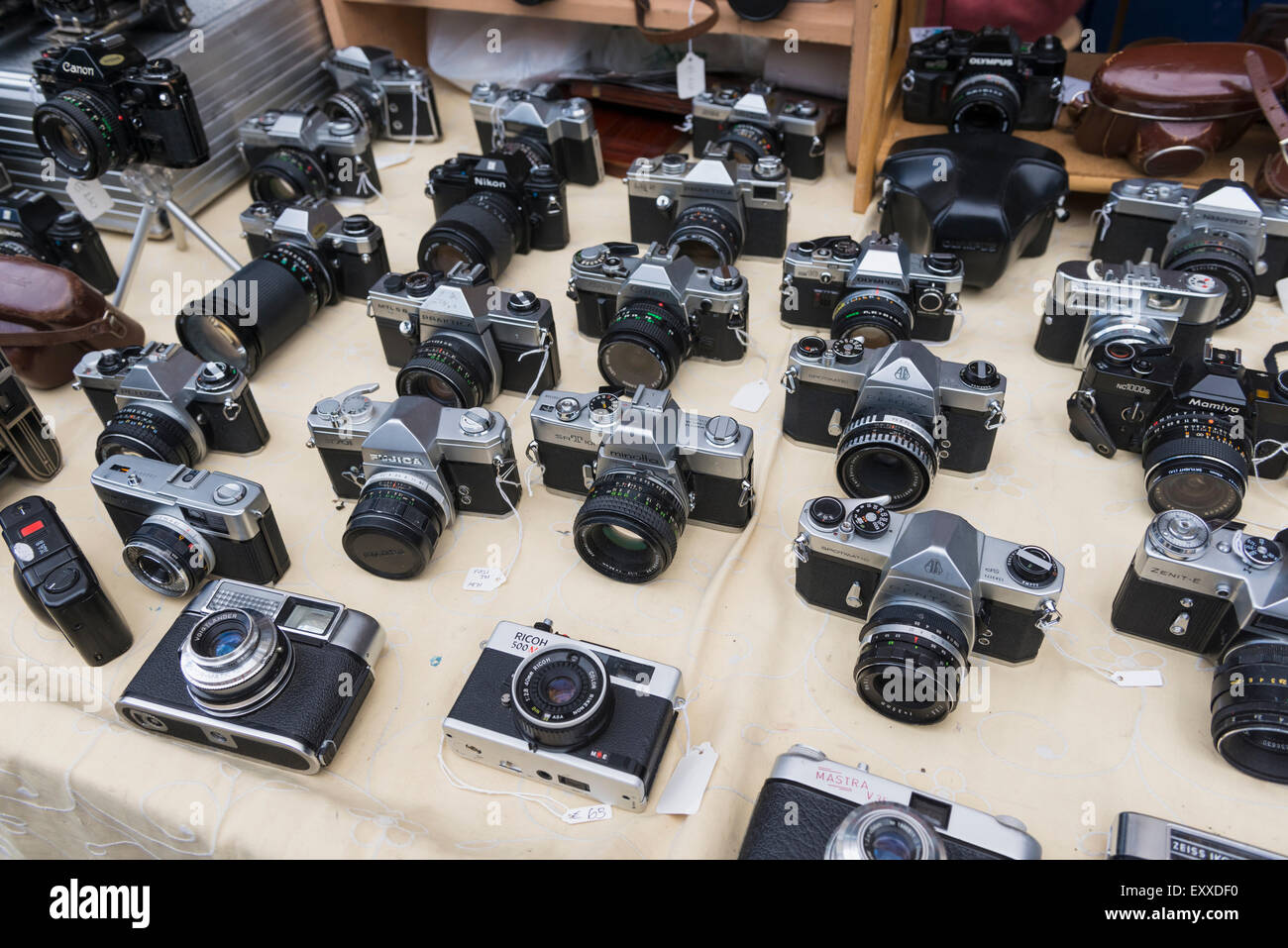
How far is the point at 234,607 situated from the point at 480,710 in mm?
426

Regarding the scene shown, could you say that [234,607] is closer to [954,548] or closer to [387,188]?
[954,548]

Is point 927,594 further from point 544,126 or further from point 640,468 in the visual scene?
point 544,126

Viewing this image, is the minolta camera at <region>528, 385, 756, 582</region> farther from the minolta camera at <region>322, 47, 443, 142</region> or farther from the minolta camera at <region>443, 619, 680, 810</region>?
the minolta camera at <region>322, 47, 443, 142</region>

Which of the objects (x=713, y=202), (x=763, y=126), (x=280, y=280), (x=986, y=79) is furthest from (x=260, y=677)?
(x=986, y=79)

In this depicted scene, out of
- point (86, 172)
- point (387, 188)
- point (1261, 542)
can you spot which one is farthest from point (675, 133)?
point (1261, 542)

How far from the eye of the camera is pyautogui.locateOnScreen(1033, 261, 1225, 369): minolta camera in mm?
1801

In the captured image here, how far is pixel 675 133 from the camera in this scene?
112 inches

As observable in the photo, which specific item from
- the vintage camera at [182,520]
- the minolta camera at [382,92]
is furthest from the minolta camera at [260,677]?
the minolta camera at [382,92]

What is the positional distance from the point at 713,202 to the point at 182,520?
4.58ft

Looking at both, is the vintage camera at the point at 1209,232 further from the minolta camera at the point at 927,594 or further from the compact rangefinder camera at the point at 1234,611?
the minolta camera at the point at 927,594

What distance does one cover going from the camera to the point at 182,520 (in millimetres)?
1590

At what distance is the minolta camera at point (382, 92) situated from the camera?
2.83 meters

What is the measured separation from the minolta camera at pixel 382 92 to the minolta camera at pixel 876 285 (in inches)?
58.0

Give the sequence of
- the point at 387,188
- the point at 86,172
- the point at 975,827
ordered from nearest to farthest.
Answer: the point at 975,827 < the point at 86,172 < the point at 387,188
